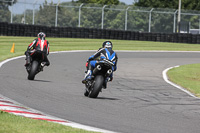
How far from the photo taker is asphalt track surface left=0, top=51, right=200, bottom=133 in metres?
8.00

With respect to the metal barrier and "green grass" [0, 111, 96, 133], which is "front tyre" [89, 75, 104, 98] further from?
the metal barrier

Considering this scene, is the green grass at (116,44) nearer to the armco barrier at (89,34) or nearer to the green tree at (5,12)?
the armco barrier at (89,34)

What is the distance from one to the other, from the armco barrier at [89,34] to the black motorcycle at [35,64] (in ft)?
64.3

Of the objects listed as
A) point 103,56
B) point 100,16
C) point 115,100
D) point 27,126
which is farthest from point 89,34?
point 27,126

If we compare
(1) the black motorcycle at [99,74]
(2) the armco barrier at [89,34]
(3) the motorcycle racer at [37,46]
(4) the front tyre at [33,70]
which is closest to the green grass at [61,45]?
(2) the armco barrier at [89,34]

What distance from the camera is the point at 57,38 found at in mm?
35969

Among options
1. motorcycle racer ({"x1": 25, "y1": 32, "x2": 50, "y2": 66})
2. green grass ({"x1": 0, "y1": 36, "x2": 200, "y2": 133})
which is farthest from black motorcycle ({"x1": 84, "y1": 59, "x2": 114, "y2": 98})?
motorcycle racer ({"x1": 25, "y1": 32, "x2": 50, "y2": 66})

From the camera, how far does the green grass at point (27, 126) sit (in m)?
6.48

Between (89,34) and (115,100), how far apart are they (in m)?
25.3

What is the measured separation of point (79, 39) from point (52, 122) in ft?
96.8

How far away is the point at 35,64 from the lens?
14172 mm

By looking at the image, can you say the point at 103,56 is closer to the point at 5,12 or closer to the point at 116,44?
the point at 116,44

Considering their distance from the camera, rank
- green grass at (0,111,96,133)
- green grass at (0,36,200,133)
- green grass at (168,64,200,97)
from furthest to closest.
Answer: green grass at (168,64,200,97) < green grass at (0,36,200,133) < green grass at (0,111,96,133)

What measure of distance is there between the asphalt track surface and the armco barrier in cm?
1579
